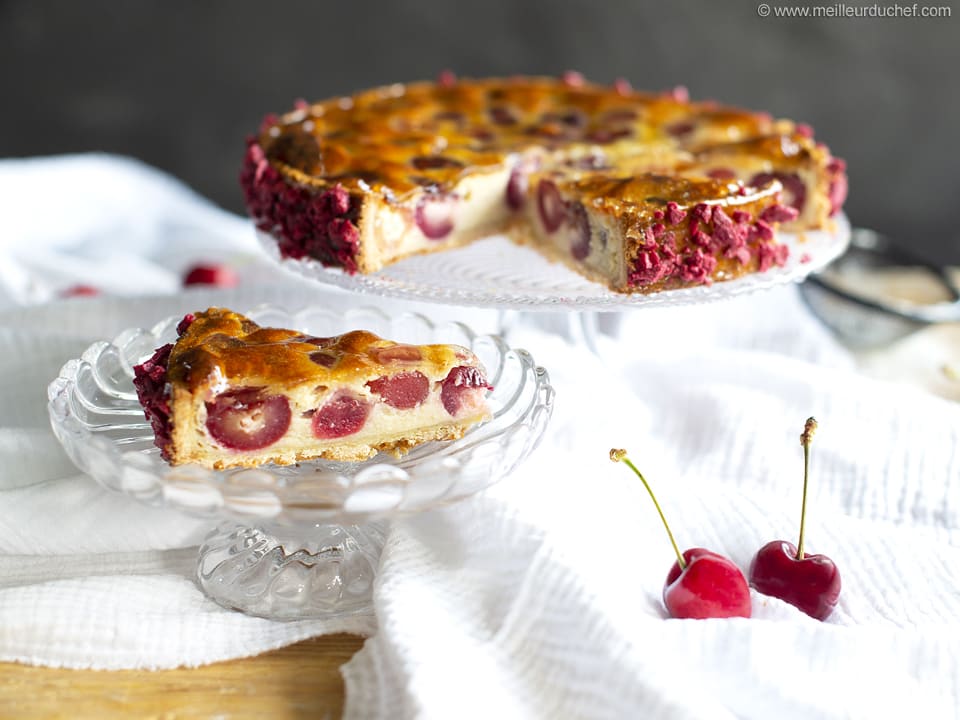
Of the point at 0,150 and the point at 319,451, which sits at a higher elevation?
the point at 319,451

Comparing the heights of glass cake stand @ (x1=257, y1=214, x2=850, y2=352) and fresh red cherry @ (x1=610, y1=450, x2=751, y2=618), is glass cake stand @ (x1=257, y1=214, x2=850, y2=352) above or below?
above

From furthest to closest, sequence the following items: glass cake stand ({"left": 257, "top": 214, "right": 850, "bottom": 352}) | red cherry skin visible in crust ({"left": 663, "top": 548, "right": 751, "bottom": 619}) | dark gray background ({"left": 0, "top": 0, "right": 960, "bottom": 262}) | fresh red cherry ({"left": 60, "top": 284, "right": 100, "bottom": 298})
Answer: dark gray background ({"left": 0, "top": 0, "right": 960, "bottom": 262}), fresh red cherry ({"left": 60, "top": 284, "right": 100, "bottom": 298}), glass cake stand ({"left": 257, "top": 214, "right": 850, "bottom": 352}), red cherry skin visible in crust ({"left": 663, "top": 548, "right": 751, "bottom": 619})

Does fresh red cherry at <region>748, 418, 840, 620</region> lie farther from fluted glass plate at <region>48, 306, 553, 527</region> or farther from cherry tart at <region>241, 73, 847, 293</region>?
cherry tart at <region>241, 73, 847, 293</region>

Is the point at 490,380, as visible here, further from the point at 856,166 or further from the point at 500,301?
the point at 856,166

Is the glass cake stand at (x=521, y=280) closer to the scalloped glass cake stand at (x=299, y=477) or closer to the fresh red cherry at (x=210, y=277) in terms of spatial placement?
→ the scalloped glass cake stand at (x=299, y=477)

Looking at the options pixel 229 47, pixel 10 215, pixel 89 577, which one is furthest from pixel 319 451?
pixel 229 47

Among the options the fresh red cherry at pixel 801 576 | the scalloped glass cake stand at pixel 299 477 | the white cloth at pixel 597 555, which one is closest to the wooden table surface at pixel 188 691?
the white cloth at pixel 597 555

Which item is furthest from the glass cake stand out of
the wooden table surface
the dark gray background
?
the dark gray background
